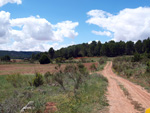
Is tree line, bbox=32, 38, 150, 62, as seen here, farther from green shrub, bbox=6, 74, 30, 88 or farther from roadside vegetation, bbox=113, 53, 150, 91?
green shrub, bbox=6, 74, 30, 88

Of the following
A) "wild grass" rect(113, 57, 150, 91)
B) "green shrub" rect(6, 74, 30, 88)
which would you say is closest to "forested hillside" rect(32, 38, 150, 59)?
"wild grass" rect(113, 57, 150, 91)

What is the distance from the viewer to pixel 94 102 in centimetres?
780

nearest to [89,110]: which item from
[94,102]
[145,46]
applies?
[94,102]

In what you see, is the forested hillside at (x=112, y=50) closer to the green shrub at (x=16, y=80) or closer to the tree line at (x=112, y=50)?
the tree line at (x=112, y=50)

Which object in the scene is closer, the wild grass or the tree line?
the wild grass

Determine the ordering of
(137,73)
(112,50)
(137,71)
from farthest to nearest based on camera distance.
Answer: (112,50), (137,71), (137,73)

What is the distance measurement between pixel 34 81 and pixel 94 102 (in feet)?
31.5

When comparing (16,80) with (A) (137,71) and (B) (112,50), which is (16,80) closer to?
(A) (137,71)

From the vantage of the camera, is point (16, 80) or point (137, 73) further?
point (137, 73)

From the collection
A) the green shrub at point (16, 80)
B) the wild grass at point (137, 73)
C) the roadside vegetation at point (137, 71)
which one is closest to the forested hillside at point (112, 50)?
the roadside vegetation at point (137, 71)

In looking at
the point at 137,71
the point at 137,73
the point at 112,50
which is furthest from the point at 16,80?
the point at 112,50

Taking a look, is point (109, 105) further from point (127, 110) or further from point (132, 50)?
point (132, 50)

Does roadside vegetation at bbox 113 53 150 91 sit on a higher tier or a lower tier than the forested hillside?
lower

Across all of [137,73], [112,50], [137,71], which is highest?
[112,50]
